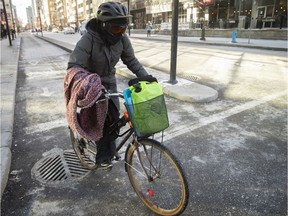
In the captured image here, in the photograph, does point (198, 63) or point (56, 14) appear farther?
point (56, 14)

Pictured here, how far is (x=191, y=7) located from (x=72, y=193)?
3872 centimetres

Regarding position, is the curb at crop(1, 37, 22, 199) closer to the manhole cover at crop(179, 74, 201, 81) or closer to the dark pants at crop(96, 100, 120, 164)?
the dark pants at crop(96, 100, 120, 164)

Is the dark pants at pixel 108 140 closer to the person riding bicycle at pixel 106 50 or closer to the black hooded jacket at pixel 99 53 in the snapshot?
the person riding bicycle at pixel 106 50

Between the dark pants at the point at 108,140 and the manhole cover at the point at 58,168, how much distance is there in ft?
1.85

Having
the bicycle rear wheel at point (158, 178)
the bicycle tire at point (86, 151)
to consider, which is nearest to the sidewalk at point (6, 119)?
the bicycle tire at point (86, 151)

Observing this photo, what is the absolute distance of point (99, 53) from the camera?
2.75m

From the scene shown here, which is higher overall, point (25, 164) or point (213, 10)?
point (213, 10)

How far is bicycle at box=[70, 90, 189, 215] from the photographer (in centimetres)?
242

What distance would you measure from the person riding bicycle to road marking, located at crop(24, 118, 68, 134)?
2243 millimetres

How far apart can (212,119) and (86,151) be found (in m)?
2.80

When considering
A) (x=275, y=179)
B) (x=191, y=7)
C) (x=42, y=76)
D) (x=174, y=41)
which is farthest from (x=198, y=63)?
(x=191, y=7)

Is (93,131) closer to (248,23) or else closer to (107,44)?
(107,44)

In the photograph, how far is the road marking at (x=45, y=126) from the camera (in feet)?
16.1

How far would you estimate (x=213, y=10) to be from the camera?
33750mm
